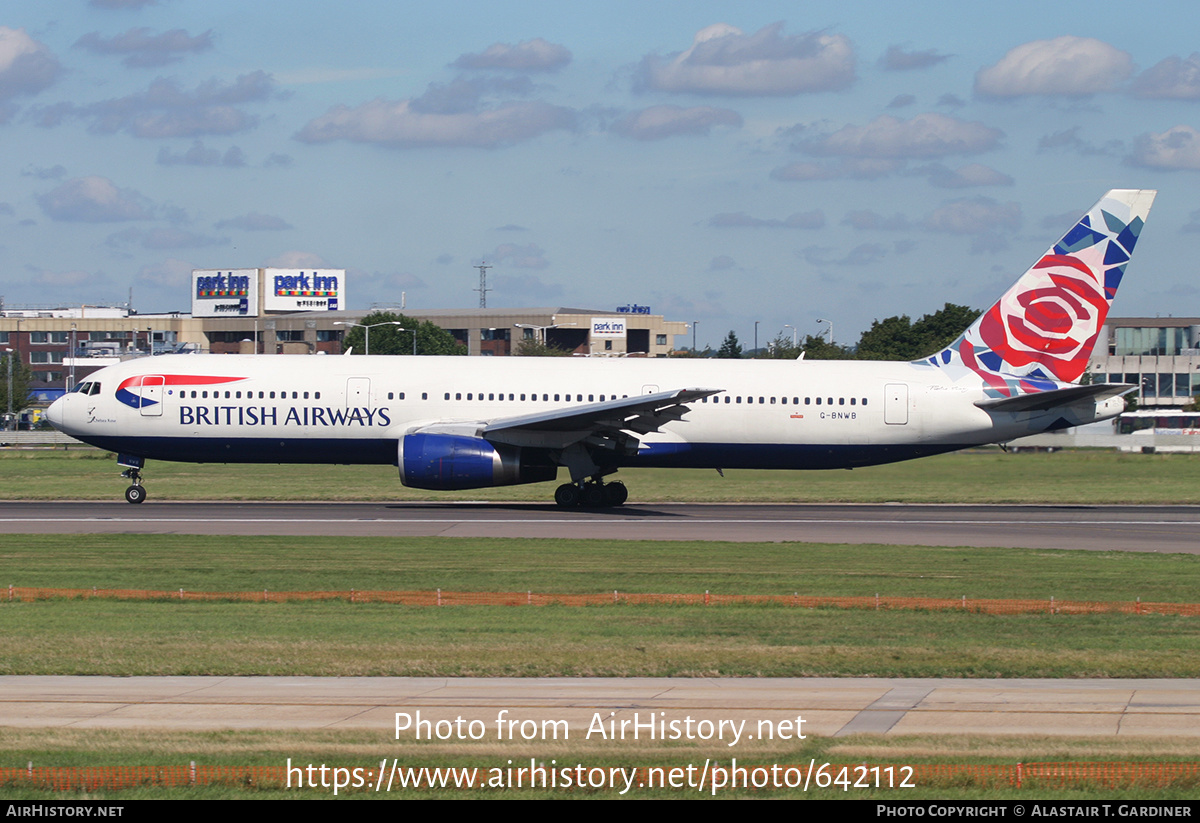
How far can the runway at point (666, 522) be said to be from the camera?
29766mm

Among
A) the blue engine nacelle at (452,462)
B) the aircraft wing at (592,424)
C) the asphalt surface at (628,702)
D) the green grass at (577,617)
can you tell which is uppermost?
the aircraft wing at (592,424)

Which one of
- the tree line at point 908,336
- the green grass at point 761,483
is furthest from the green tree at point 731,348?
the green grass at point 761,483

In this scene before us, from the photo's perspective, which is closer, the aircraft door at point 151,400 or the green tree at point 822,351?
the aircraft door at point 151,400

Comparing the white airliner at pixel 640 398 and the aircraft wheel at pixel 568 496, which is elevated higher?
the white airliner at pixel 640 398

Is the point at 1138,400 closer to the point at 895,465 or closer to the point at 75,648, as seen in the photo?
the point at 895,465

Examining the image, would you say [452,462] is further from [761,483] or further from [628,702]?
[628,702]

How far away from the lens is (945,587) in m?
21.9

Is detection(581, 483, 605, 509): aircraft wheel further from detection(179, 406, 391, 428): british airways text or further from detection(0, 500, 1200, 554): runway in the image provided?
detection(179, 406, 391, 428): british airways text

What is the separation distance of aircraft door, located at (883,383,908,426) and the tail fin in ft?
7.06

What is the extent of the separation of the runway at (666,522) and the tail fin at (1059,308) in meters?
4.57

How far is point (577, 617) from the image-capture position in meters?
18.4

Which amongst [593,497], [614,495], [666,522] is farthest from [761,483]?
[666,522]

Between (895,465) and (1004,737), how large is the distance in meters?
36.7

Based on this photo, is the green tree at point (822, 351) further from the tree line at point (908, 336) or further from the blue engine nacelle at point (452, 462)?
the blue engine nacelle at point (452, 462)
